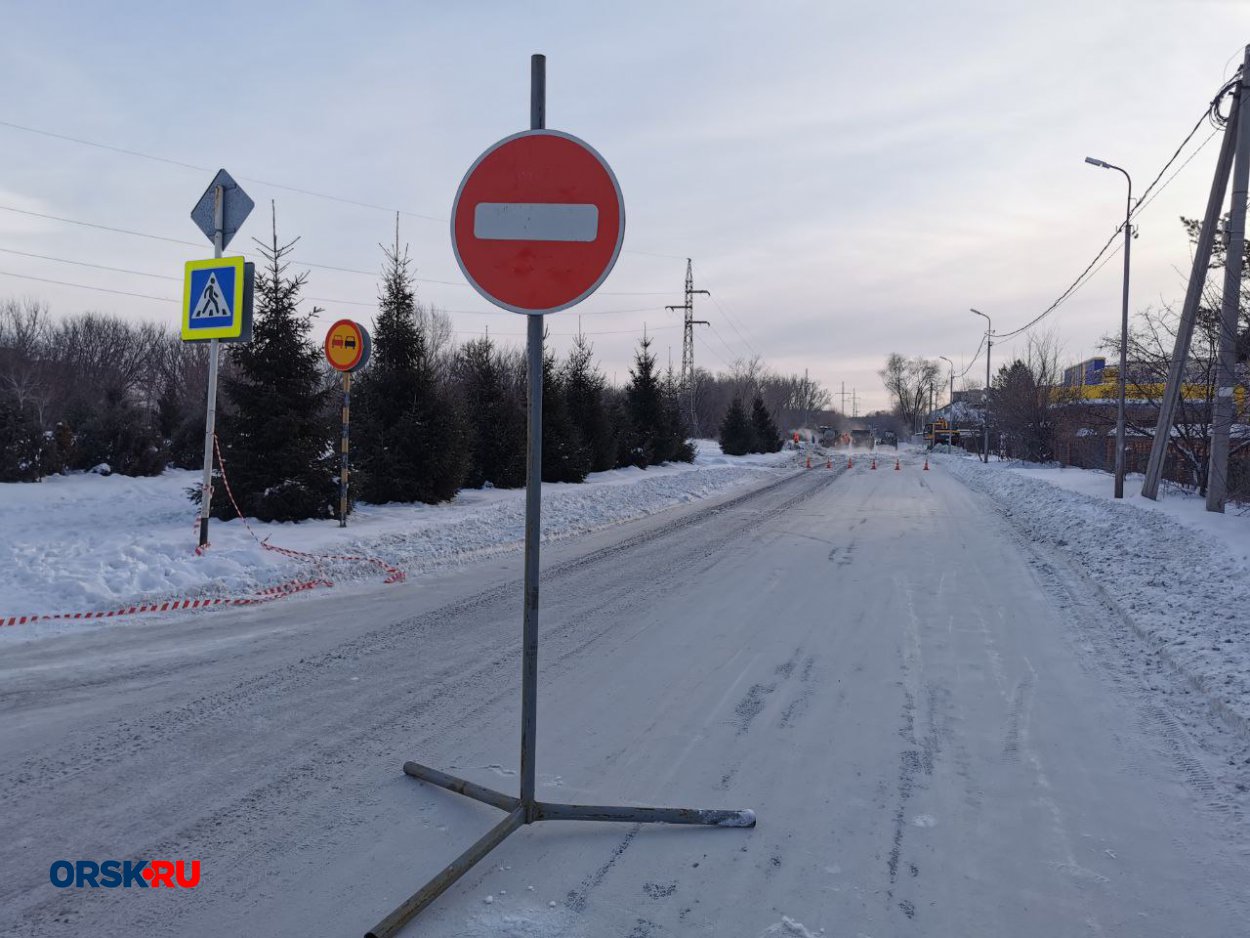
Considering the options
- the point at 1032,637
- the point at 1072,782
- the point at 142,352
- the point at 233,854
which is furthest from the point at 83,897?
the point at 142,352

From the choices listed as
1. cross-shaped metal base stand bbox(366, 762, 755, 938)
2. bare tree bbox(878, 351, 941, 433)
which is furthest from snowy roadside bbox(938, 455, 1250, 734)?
Answer: bare tree bbox(878, 351, 941, 433)

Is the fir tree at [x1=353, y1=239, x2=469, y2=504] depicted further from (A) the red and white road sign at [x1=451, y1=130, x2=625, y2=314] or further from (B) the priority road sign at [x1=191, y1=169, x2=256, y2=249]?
(A) the red and white road sign at [x1=451, y1=130, x2=625, y2=314]

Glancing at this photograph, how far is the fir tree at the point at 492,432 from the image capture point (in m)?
20.6

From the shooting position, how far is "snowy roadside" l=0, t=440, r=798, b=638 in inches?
293

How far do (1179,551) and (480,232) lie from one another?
1077 centimetres

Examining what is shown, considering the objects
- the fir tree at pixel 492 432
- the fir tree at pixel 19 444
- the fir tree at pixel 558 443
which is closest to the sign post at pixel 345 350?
the fir tree at pixel 492 432

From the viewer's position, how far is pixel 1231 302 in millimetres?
13016

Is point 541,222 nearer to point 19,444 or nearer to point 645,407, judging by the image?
point 19,444

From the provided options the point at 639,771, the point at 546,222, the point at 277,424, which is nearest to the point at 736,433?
the point at 277,424

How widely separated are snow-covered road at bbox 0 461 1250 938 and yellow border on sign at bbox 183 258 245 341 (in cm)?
328

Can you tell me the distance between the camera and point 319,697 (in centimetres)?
489

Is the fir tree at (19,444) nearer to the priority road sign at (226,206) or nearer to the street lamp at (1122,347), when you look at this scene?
the priority road sign at (226,206)

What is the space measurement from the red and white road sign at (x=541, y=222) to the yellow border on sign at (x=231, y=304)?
21.2ft

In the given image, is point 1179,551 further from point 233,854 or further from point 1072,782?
point 233,854
